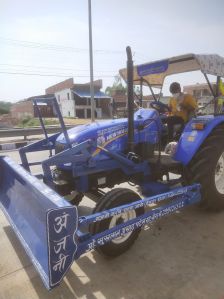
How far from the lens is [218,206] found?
3764mm

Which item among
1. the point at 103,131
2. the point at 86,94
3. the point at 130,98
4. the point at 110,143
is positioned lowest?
the point at 110,143

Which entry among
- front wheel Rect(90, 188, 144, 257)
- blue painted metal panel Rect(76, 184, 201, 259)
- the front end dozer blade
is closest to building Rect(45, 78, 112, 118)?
the front end dozer blade

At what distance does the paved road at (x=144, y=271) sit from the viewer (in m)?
2.37

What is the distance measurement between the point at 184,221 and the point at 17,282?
2.20 metres

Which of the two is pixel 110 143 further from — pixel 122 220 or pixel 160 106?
pixel 160 106

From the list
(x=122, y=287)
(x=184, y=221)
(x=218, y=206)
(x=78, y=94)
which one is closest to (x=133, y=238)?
(x=122, y=287)

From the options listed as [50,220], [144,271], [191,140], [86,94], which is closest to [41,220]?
[50,220]

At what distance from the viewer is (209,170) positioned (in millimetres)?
3543

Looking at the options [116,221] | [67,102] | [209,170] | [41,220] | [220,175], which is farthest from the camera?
[67,102]

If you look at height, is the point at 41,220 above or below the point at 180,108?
below

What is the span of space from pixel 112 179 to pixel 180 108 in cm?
170

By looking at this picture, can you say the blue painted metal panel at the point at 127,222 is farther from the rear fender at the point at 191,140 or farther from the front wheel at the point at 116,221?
the rear fender at the point at 191,140

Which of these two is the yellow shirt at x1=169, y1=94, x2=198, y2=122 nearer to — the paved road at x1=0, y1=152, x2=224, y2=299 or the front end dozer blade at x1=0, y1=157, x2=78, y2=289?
the paved road at x1=0, y1=152, x2=224, y2=299

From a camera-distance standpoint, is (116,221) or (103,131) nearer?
(116,221)
